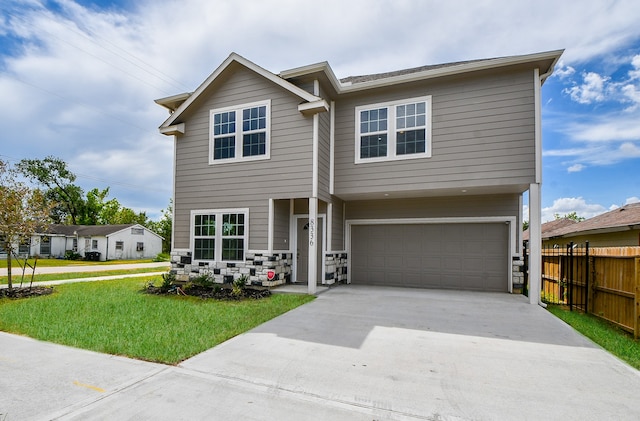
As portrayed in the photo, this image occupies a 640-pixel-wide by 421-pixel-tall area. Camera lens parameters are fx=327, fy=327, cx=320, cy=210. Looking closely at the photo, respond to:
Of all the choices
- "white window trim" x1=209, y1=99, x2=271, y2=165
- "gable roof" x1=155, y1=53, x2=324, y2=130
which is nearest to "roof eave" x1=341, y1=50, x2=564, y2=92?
"gable roof" x1=155, y1=53, x2=324, y2=130

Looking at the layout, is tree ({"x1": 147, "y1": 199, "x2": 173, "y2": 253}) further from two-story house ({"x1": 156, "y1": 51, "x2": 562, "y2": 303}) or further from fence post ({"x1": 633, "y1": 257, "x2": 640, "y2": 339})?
fence post ({"x1": 633, "y1": 257, "x2": 640, "y2": 339})

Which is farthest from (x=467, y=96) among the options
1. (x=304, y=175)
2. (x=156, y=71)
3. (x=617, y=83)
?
(x=156, y=71)

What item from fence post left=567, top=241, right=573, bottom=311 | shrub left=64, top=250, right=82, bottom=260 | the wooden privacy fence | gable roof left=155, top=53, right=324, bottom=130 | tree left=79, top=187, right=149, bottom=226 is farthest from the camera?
tree left=79, top=187, right=149, bottom=226

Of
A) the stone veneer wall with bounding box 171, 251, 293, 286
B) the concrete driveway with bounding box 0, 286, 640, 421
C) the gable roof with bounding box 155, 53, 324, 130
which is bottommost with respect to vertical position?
the concrete driveway with bounding box 0, 286, 640, 421

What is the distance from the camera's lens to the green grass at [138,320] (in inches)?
170

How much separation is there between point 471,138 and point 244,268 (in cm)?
695

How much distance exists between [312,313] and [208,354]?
Result: 8.39 feet

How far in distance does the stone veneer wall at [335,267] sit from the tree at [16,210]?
7.99 m

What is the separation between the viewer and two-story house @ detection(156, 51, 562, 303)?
8219 millimetres

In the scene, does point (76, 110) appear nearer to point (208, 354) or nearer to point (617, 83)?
point (208, 354)

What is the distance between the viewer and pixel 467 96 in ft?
27.8

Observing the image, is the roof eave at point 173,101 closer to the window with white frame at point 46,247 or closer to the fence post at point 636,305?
the fence post at point 636,305

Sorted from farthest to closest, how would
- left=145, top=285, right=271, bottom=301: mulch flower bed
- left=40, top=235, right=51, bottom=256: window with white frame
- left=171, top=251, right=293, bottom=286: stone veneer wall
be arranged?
left=40, top=235, right=51, bottom=256: window with white frame < left=171, top=251, right=293, bottom=286: stone veneer wall < left=145, top=285, right=271, bottom=301: mulch flower bed

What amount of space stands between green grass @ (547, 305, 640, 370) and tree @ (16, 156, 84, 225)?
43.0m
